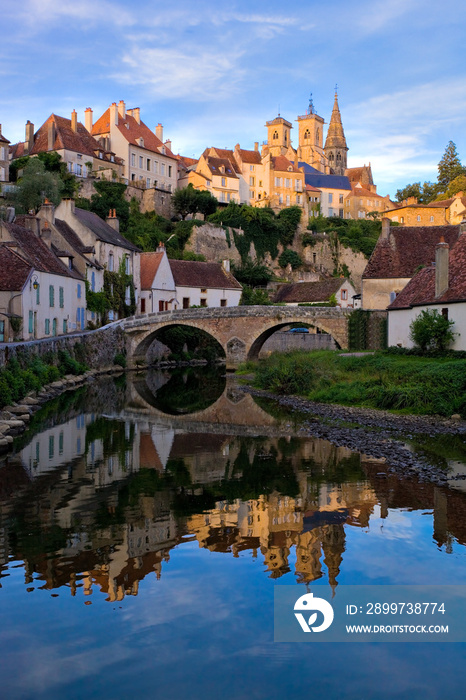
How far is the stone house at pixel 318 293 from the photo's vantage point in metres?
56.2

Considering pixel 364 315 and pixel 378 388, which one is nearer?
pixel 378 388

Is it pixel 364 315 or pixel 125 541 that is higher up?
pixel 364 315

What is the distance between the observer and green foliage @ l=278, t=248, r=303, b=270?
68.4 metres

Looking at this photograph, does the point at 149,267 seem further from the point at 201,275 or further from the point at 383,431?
the point at 383,431

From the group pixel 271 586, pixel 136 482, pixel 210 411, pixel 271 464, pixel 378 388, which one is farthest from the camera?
pixel 210 411

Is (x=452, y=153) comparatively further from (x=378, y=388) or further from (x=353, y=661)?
(x=353, y=661)

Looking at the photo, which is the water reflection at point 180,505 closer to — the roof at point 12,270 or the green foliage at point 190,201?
the roof at point 12,270

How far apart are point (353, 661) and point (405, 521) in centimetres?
472

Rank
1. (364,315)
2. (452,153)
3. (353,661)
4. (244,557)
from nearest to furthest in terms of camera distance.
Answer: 1. (353,661)
2. (244,557)
3. (364,315)
4. (452,153)

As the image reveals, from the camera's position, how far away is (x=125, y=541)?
10.7 metres

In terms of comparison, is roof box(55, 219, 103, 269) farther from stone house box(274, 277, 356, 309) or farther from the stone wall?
stone house box(274, 277, 356, 309)

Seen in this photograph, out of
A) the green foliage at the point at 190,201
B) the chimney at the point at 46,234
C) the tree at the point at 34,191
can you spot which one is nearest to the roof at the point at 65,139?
the green foliage at the point at 190,201

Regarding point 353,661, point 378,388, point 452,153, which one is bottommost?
point 353,661

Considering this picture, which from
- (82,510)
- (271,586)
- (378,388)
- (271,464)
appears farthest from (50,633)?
(378,388)
